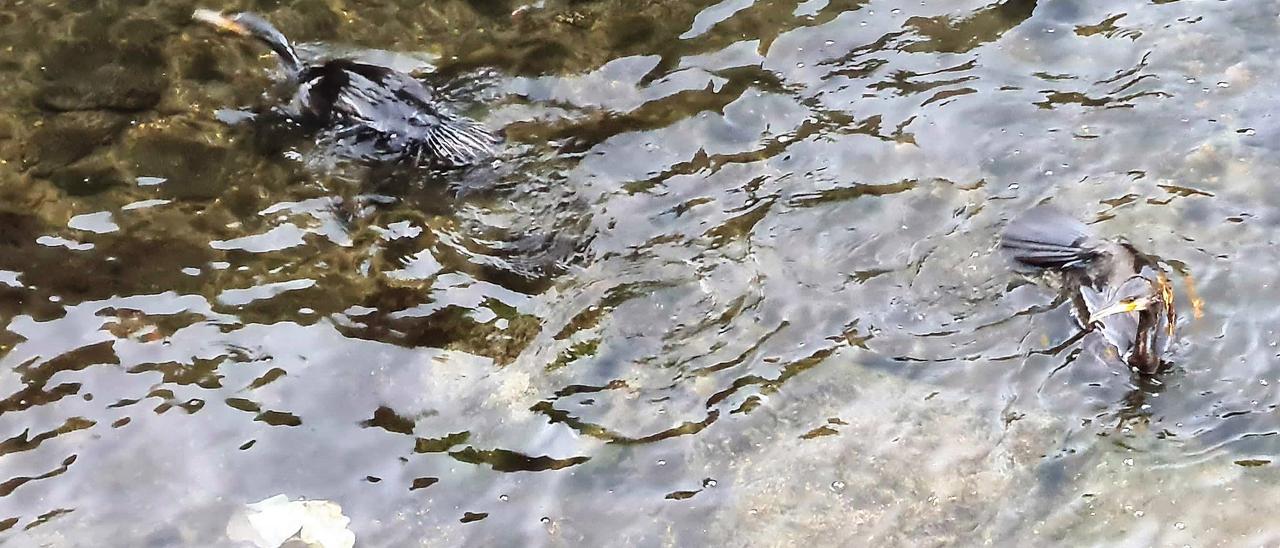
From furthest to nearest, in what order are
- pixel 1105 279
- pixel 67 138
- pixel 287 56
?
1. pixel 287 56
2. pixel 67 138
3. pixel 1105 279

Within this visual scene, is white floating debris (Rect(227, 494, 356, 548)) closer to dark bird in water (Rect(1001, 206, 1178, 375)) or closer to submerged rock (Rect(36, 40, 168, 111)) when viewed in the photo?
submerged rock (Rect(36, 40, 168, 111))

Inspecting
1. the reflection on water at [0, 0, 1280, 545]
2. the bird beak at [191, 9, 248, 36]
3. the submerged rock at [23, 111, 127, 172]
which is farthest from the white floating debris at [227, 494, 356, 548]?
the bird beak at [191, 9, 248, 36]

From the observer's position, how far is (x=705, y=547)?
4.24 meters

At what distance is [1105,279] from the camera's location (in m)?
4.88

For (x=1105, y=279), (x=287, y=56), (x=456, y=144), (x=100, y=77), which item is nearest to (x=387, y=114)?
(x=456, y=144)

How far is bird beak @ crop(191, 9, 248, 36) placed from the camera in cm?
591

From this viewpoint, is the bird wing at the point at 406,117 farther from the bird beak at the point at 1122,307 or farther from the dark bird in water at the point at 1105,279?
the bird beak at the point at 1122,307

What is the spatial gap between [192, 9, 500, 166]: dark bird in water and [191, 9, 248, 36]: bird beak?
0.46ft

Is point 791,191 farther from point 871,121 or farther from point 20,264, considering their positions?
point 20,264

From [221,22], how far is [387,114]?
50.2 inches

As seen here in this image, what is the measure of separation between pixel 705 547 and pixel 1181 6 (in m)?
4.77

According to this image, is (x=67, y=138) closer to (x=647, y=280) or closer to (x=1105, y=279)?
(x=647, y=280)

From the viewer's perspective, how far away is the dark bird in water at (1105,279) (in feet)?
14.9

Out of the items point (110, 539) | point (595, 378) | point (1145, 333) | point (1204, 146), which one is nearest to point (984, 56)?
point (1204, 146)
